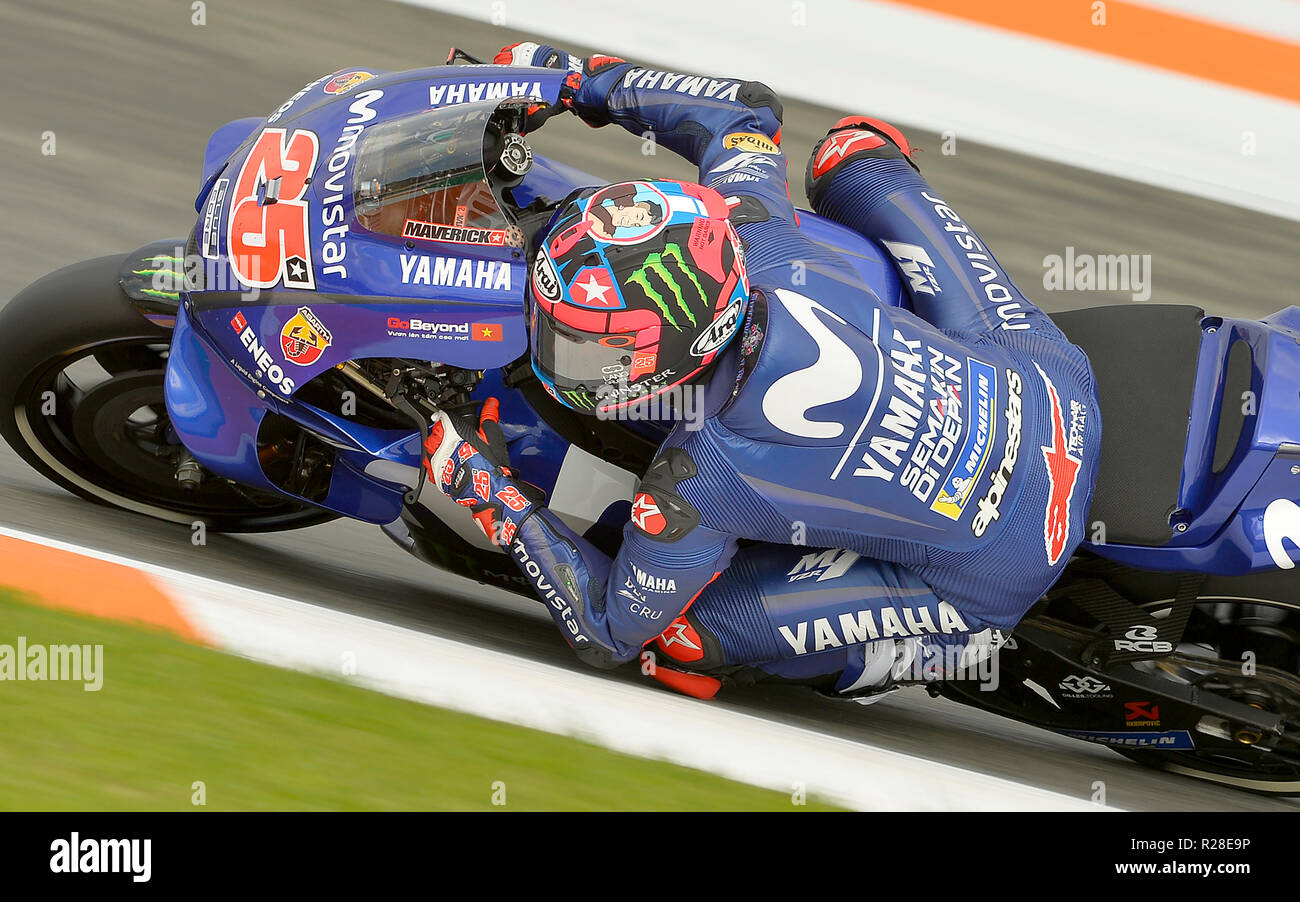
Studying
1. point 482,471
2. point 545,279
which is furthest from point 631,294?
point 482,471

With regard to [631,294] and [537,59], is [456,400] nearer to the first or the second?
[631,294]

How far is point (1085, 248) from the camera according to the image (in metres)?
6.85

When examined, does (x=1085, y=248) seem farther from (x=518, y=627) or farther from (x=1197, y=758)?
(x=518, y=627)

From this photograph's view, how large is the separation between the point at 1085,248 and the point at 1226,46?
1518mm

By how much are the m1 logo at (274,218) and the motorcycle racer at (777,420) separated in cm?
52

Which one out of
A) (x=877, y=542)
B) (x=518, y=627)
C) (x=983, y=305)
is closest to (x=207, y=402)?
(x=518, y=627)

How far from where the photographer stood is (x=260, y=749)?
3133 millimetres

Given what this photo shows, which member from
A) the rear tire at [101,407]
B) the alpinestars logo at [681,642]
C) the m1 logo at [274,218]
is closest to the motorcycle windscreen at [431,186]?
the m1 logo at [274,218]

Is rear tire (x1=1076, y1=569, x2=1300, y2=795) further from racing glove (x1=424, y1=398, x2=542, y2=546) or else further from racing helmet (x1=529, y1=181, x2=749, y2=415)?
racing glove (x1=424, y1=398, x2=542, y2=546)

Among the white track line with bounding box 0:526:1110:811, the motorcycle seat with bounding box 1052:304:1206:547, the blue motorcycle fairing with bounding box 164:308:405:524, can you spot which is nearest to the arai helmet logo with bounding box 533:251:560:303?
the blue motorcycle fairing with bounding box 164:308:405:524

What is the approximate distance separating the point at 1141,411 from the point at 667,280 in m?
1.59

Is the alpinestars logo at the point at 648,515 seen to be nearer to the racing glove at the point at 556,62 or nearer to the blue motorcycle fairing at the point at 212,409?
the blue motorcycle fairing at the point at 212,409

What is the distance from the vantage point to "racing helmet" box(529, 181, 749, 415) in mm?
2973

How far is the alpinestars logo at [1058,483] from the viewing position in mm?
3568
